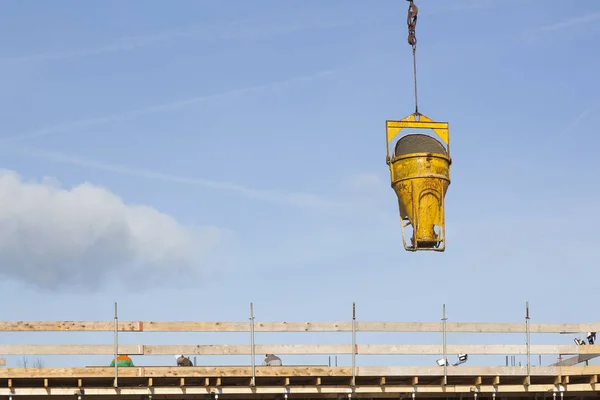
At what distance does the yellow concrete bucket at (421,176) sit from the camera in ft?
69.4

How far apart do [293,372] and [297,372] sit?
0.10m

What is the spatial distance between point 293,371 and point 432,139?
20.4 feet

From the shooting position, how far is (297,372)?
23016 mm

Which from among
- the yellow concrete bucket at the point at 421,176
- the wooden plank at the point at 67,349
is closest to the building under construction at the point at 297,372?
the wooden plank at the point at 67,349

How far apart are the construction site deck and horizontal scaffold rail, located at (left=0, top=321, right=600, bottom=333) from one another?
0.02 meters

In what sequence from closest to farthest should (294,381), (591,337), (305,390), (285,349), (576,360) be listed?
(285,349) < (305,390) < (591,337) < (294,381) < (576,360)

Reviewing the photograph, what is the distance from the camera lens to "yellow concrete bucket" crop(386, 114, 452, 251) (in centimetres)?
2114

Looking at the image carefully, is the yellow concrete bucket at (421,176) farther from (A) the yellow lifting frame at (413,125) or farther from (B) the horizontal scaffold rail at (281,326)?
(B) the horizontal scaffold rail at (281,326)

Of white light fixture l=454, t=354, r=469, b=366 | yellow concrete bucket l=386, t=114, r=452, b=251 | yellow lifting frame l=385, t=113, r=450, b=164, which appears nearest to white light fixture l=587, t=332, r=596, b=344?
white light fixture l=454, t=354, r=469, b=366

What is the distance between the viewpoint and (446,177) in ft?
70.2

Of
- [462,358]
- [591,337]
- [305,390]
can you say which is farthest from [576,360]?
[305,390]

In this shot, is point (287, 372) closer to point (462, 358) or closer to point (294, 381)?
point (294, 381)

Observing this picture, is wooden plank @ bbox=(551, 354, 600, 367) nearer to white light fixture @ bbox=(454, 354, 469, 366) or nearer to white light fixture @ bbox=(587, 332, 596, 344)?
white light fixture @ bbox=(587, 332, 596, 344)

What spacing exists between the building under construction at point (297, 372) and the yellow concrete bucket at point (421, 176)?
2.86 metres
